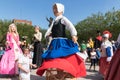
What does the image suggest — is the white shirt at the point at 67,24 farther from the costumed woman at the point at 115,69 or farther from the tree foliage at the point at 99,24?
the tree foliage at the point at 99,24

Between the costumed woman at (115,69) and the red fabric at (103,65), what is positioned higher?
the costumed woman at (115,69)

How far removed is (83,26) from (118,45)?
56.2m

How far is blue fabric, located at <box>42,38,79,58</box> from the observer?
635 centimetres

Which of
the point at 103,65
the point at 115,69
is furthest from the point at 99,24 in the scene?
the point at 115,69

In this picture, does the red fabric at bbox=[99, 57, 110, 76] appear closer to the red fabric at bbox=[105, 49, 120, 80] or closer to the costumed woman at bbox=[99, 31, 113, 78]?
the costumed woman at bbox=[99, 31, 113, 78]

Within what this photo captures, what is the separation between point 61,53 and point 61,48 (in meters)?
0.10

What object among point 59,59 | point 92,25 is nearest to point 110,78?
point 59,59

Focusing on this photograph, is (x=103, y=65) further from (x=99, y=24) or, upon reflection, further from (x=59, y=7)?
(x=99, y=24)

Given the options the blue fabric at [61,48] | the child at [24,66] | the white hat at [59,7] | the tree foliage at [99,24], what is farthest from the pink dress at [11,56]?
the tree foliage at [99,24]

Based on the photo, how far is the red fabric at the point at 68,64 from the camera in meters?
6.23

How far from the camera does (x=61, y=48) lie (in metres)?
6.39

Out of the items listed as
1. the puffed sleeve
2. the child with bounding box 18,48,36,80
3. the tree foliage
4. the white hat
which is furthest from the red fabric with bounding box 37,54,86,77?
the tree foliage

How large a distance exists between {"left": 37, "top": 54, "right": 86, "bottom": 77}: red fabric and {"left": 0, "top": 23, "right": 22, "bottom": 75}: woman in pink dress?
3315 millimetres

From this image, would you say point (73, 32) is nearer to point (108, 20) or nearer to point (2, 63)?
point (2, 63)
